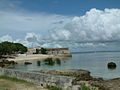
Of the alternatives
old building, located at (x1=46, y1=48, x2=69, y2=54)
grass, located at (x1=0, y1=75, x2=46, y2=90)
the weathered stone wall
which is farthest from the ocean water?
old building, located at (x1=46, y1=48, x2=69, y2=54)

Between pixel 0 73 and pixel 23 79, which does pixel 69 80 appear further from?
pixel 0 73

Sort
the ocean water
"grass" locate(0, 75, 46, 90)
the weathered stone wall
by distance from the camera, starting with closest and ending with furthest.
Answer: the weathered stone wall → "grass" locate(0, 75, 46, 90) → the ocean water

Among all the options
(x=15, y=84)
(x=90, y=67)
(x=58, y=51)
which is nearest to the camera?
(x=15, y=84)

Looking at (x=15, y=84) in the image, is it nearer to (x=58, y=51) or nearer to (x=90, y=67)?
(x=90, y=67)

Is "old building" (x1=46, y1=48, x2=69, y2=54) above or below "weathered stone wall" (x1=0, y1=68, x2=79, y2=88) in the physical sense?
above

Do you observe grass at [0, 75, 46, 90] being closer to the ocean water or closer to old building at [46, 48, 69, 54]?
the ocean water

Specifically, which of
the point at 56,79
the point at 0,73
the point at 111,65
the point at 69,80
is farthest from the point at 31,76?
the point at 111,65

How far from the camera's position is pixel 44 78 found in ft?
32.3

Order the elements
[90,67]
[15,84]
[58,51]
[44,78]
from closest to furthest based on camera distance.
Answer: [44,78]
[15,84]
[90,67]
[58,51]

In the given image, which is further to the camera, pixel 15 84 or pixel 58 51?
pixel 58 51

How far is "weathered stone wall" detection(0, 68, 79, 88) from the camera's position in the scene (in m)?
8.62

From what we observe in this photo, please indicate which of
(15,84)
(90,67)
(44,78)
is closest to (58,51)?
(90,67)

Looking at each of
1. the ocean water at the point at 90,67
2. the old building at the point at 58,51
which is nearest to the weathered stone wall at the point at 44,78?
the ocean water at the point at 90,67

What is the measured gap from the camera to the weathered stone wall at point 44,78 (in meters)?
8.62
